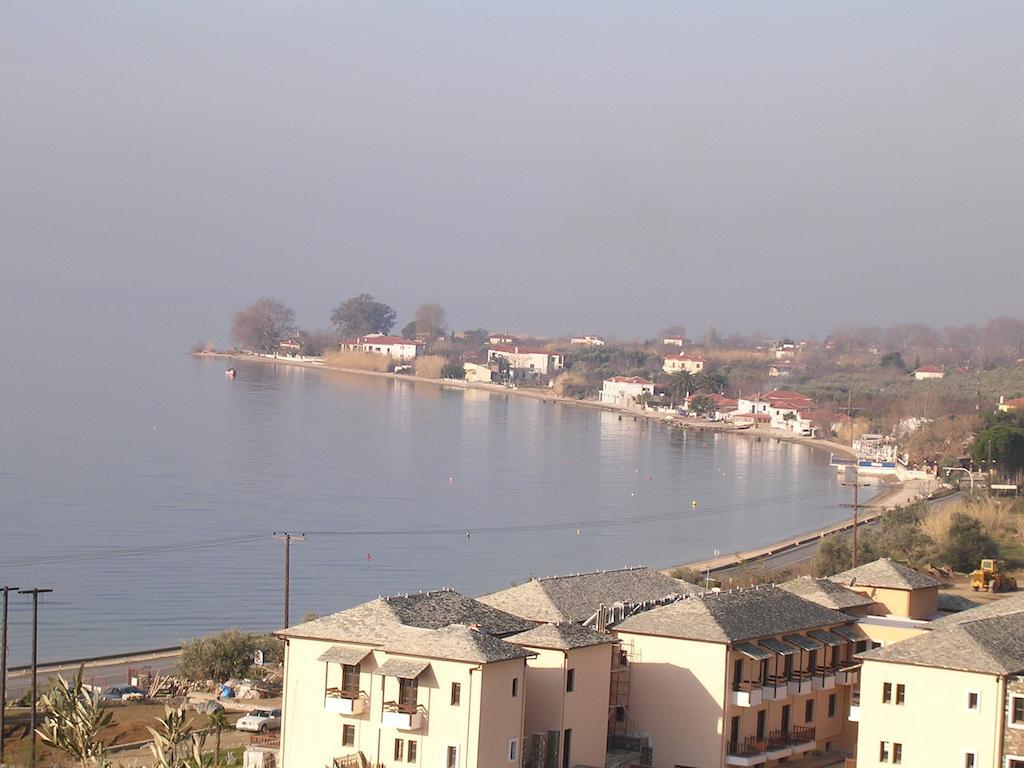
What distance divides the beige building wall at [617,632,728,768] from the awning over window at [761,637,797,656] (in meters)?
0.47

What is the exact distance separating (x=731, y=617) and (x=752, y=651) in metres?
0.25

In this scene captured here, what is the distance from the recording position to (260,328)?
8688 cm

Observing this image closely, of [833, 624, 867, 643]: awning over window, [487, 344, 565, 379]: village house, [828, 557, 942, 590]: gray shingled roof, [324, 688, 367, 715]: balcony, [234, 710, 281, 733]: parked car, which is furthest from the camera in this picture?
[487, 344, 565, 379]: village house

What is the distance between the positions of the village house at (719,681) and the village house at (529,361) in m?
63.3

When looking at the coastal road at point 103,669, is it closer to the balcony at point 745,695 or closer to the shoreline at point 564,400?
the balcony at point 745,695

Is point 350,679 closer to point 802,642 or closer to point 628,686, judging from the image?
point 628,686

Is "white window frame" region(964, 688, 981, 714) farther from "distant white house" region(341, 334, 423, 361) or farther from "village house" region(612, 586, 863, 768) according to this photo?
"distant white house" region(341, 334, 423, 361)

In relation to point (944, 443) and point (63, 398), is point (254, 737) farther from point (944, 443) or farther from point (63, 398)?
point (63, 398)

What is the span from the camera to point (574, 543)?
2389cm

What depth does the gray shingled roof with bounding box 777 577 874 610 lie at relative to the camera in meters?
10.5

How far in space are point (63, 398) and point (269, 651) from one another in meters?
40.7

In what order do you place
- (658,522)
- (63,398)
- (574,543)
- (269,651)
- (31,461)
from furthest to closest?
(63,398)
(31,461)
(658,522)
(574,543)
(269,651)

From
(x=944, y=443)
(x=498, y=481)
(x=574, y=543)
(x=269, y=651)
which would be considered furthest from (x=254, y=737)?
(x=944, y=443)

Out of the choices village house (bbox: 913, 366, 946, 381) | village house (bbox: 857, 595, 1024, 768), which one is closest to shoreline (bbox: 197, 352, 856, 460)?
village house (bbox: 913, 366, 946, 381)
